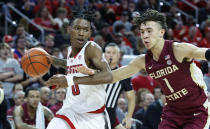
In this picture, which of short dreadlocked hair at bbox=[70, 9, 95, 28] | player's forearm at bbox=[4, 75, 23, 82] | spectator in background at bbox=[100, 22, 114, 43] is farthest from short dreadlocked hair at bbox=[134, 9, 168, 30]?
spectator in background at bbox=[100, 22, 114, 43]

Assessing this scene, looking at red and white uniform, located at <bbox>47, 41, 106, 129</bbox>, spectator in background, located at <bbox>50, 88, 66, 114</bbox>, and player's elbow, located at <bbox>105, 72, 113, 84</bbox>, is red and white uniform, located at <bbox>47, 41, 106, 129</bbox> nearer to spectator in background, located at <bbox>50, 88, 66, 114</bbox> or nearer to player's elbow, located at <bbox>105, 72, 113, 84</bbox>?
player's elbow, located at <bbox>105, 72, 113, 84</bbox>

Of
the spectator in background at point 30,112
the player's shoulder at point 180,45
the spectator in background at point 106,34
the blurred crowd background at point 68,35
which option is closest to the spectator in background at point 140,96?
the blurred crowd background at point 68,35

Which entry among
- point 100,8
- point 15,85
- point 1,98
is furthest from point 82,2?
point 1,98

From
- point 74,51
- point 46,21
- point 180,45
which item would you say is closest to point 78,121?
point 74,51

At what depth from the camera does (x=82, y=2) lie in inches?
522

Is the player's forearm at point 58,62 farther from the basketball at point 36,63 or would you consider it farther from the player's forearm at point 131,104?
the player's forearm at point 131,104

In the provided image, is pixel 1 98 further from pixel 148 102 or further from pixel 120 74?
pixel 148 102

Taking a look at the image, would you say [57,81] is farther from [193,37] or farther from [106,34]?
[193,37]

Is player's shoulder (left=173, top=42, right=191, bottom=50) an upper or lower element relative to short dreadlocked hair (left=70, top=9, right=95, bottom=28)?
lower

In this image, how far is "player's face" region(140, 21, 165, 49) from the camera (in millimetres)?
5051

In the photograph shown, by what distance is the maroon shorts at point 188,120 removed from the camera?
4846 millimetres

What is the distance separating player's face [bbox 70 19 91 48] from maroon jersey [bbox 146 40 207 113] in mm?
912

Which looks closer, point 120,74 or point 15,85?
point 120,74

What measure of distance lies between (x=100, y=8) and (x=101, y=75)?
9.39m
